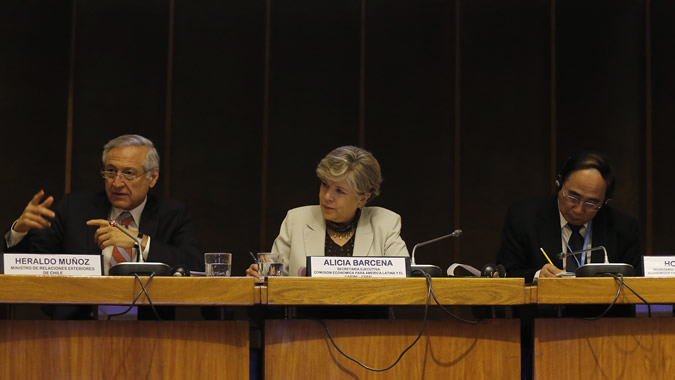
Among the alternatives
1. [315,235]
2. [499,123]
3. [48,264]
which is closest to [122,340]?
[48,264]

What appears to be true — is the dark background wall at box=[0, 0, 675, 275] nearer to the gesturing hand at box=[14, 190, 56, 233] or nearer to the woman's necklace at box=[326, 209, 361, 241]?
the woman's necklace at box=[326, 209, 361, 241]

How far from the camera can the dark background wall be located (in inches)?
176

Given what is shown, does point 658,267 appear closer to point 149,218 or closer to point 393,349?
point 393,349

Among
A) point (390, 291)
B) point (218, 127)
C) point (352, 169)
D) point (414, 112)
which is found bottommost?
point (390, 291)

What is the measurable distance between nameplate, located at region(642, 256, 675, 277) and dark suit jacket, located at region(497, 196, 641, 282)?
0.71 m

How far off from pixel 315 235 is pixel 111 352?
120 centimetres

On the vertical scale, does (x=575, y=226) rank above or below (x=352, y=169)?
below

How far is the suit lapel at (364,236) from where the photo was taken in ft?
10.3

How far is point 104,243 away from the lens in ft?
8.84

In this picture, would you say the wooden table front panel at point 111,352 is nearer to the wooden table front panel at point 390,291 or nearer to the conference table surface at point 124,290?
the conference table surface at point 124,290

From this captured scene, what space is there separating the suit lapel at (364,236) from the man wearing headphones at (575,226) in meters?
0.57

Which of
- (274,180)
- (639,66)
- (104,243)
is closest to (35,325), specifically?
(104,243)

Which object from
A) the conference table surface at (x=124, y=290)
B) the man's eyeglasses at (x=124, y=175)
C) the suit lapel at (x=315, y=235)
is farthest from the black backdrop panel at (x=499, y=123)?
the conference table surface at (x=124, y=290)

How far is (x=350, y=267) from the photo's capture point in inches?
88.6
